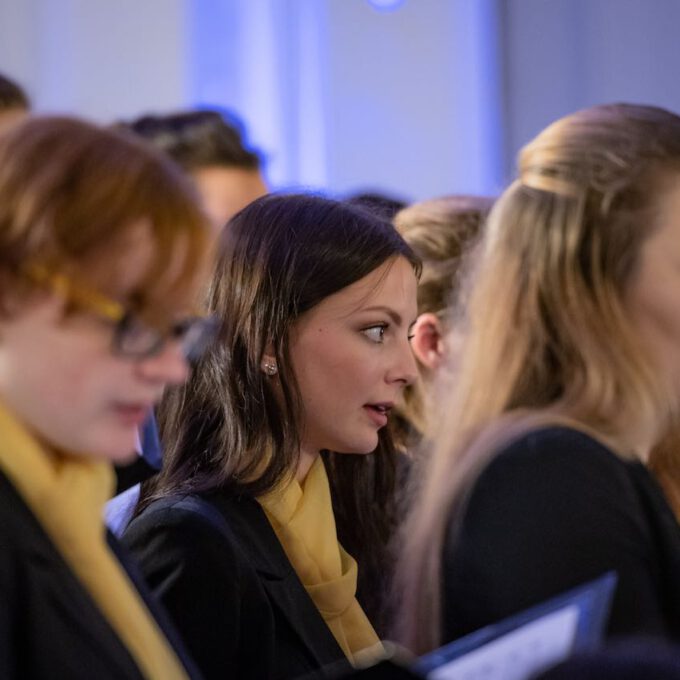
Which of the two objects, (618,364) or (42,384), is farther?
(618,364)

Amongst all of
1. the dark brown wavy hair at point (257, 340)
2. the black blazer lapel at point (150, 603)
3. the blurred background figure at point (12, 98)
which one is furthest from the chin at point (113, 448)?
the blurred background figure at point (12, 98)

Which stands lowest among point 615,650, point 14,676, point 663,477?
point 663,477

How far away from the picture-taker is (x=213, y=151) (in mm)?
3184

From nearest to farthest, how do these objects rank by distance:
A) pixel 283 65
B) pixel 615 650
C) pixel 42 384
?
pixel 615 650, pixel 42 384, pixel 283 65

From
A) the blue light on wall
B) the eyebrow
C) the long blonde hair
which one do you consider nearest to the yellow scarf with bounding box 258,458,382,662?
the eyebrow

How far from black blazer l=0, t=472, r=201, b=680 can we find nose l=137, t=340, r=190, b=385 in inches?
5.8

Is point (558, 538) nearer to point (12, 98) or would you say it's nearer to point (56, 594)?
point (56, 594)

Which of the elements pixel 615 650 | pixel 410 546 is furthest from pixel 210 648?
pixel 615 650

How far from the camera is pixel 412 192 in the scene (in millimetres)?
4117

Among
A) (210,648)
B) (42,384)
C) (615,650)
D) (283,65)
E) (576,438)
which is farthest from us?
(283,65)

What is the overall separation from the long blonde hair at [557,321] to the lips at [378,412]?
0.49 m

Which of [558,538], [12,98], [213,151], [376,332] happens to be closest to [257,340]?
[376,332]

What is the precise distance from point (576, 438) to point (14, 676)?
58 centimetres

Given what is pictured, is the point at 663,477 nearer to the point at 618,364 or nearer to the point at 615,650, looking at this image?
the point at 618,364
